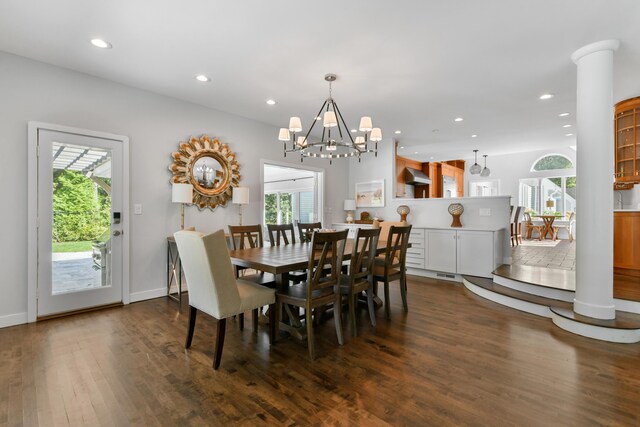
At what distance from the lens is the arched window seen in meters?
8.71

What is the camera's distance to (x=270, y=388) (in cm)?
199

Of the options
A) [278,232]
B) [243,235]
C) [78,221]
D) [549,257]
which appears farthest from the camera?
[549,257]

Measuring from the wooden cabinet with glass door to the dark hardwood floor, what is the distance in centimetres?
301

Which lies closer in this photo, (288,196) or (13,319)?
(13,319)

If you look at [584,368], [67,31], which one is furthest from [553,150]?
[67,31]

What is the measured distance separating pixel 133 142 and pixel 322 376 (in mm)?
3583

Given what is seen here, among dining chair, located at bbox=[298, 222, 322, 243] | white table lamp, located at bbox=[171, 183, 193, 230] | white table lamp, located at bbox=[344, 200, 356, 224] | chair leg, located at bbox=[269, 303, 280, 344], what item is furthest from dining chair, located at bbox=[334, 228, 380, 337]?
white table lamp, located at bbox=[344, 200, 356, 224]

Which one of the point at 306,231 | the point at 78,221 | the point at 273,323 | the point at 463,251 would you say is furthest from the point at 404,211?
the point at 78,221

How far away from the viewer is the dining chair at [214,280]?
216 cm

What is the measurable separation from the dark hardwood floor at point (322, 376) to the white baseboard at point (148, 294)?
0.67 meters

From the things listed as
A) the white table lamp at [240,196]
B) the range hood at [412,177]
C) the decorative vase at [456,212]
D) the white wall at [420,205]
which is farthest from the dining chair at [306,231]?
the range hood at [412,177]

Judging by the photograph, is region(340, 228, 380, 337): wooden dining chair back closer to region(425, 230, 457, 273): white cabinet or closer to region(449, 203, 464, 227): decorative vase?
region(425, 230, 457, 273): white cabinet

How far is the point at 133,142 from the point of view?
12.7 ft

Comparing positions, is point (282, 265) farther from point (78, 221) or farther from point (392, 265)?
point (78, 221)
